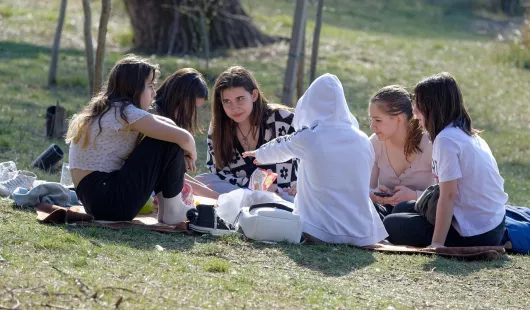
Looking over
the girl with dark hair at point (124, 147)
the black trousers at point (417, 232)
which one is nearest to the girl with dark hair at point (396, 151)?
the black trousers at point (417, 232)

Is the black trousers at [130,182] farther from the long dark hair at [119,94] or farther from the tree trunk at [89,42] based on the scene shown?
the tree trunk at [89,42]

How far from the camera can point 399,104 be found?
6.11 m

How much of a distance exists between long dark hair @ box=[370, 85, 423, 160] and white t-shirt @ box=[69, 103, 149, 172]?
167 cm

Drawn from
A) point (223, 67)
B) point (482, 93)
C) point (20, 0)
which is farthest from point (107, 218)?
point (20, 0)

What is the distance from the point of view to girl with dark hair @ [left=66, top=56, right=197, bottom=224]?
537 centimetres

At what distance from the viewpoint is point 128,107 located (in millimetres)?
5391

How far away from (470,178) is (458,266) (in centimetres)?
59

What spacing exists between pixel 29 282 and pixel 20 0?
1768cm

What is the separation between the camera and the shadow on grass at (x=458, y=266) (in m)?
5.17

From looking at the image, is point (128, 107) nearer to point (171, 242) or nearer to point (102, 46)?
point (171, 242)

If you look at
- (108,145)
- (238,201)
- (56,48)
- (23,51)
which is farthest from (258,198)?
(23,51)

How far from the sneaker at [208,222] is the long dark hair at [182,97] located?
2.78ft

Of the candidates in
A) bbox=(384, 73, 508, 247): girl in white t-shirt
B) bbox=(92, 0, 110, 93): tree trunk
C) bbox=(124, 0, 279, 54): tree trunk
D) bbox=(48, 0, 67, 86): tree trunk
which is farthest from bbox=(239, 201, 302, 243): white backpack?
bbox=(124, 0, 279, 54): tree trunk

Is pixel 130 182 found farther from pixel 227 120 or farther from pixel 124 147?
pixel 227 120
